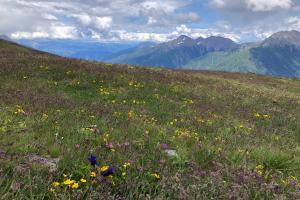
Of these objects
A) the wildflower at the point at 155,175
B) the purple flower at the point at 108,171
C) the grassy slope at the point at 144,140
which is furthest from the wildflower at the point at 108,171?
the wildflower at the point at 155,175

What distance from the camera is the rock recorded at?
656cm

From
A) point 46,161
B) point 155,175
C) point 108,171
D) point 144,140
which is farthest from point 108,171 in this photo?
point 144,140

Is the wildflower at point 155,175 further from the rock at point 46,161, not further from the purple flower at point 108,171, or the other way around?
the rock at point 46,161

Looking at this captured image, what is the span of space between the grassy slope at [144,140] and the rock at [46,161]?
14 centimetres

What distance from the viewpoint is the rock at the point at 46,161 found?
6561 millimetres

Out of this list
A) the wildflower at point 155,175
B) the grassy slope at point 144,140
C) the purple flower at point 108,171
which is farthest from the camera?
the wildflower at point 155,175

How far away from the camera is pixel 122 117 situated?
13125 mm

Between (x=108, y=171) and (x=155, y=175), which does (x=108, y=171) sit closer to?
(x=108, y=171)

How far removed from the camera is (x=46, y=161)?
22.9 feet

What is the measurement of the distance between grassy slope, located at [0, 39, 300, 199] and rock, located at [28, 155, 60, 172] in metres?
0.14

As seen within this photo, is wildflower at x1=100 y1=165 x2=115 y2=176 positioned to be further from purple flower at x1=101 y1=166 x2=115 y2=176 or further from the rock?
the rock

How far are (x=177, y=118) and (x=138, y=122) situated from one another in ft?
9.22

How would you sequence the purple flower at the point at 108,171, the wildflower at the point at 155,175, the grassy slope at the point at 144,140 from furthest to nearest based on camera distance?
the wildflower at the point at 155,175, the grassy slope at the point at 144,140, the purple flower at the point at 108,171

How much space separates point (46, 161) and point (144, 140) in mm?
3172
